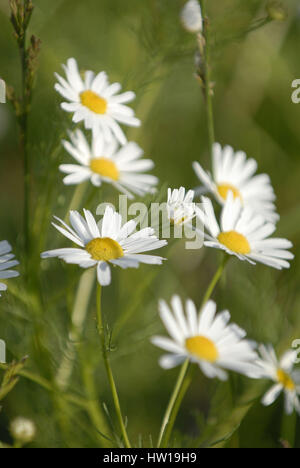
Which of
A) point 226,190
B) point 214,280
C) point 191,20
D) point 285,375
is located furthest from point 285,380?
point 191,20

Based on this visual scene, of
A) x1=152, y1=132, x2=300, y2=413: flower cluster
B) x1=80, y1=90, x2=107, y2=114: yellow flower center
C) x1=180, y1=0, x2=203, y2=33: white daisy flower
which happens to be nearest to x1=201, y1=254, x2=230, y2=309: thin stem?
x1=152, y1=132, x2=300, y2=413: flower cluster

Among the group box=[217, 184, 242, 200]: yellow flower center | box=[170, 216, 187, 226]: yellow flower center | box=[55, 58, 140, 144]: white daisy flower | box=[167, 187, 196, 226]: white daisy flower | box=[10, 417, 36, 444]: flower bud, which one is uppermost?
box=[55, 58, 140, 144]: white daisy flower

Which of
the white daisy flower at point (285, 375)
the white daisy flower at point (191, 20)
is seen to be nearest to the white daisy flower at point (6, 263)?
the white daisy flower at point (285, 375)

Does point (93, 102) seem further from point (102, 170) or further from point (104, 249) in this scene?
point (104, 249)

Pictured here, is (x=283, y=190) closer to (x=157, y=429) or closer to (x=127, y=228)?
(x=157, y=429)

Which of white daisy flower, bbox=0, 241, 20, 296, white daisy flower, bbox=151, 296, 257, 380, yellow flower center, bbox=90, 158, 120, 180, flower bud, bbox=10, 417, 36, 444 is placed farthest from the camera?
yellow flower center, bbox=90, 158, 120, 180

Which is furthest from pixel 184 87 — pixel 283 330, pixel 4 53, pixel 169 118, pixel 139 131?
pixel 283 330

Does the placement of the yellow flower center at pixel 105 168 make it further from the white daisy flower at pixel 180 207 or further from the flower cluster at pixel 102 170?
the white daisy flower at pixel 180 207

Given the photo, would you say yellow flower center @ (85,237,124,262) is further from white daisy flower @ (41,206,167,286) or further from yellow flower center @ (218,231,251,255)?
yellow flower center @ (218,231,251,255)
